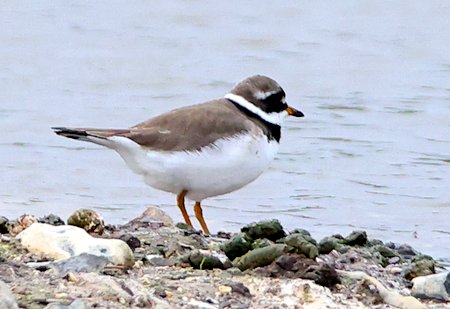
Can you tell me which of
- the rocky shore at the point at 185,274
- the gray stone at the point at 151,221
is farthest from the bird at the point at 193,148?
the rocky shore at the point at 185,274

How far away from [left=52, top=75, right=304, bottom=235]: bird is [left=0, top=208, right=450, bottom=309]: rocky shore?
977 millimetres

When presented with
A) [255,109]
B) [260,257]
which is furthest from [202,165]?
[260,257]

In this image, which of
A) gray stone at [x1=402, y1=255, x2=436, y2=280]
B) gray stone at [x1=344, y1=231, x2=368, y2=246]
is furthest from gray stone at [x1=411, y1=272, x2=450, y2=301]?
gray stone at [x1=344, y1=231, x2=368, y2=246]

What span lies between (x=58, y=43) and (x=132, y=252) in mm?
8709

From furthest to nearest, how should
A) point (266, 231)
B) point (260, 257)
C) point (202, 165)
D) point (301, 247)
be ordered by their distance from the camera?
point (202, 165)
point (266, 231)
point (301, 247)
point (260, 257)

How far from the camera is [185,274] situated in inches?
191

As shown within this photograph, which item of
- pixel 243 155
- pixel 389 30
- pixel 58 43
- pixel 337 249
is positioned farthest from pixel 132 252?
pixel 389 30

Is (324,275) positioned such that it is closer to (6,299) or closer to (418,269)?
(418,269)

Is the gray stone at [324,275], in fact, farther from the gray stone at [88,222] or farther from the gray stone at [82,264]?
the gray stone at [88,222]

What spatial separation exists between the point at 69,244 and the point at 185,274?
0.49 metres

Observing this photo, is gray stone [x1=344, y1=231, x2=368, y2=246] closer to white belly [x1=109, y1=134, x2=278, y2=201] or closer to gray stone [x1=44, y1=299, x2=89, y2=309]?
white belly [x1=109, y1=134, x2=278, y2=201]

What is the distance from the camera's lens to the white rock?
15.8 ft

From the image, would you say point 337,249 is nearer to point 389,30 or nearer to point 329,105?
point 329,105

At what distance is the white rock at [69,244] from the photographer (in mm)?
4820
